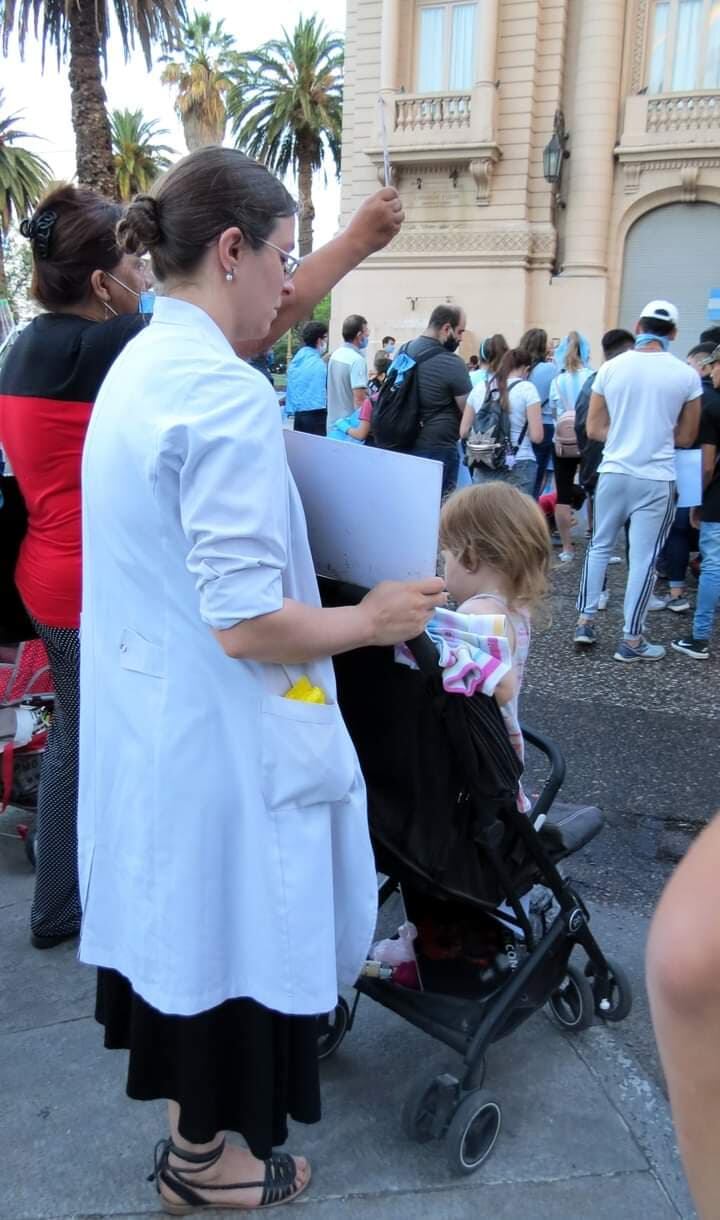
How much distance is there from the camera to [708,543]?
18.9 feet

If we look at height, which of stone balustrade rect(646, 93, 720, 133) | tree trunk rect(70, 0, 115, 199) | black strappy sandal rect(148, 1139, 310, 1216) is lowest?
black strappy sandal rect(148, 1139, 310, 1216)

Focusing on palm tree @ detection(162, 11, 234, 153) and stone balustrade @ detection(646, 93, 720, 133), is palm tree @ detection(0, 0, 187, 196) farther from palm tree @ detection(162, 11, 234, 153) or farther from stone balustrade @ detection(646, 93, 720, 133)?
palm tree @ detection(162, 11, 234, 153)

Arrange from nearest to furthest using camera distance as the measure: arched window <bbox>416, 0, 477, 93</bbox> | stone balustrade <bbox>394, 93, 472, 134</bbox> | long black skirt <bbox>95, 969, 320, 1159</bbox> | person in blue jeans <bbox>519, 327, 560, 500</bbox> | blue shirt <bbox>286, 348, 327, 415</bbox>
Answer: long black skirt <bbox>95, 969, 320, 1159</bbox>
person in blue jeans <bbox>519, 327, 560, 500</bbox>
blue shirt <bbox>286, 348, 327, 415</bbox>
stone balustrade <bbox>394, 93, 472, 134</bbox>
arched window <bbox>416, 0, 477, 93</bbox>

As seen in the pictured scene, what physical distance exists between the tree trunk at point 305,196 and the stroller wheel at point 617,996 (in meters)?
30.5

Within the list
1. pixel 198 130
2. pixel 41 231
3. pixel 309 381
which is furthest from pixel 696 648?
pixel 198 130

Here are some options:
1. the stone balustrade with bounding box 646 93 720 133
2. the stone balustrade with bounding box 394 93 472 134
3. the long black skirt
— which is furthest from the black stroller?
the stone balustrade with bounding box 394 93 472 134

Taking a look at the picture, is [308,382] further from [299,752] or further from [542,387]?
[299,752]

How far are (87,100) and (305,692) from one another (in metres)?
14.1

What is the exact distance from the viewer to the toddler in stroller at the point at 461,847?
187cm

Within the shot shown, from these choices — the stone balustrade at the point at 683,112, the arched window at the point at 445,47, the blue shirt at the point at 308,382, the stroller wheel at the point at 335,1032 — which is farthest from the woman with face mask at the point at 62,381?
the arched window at the point at 445,47

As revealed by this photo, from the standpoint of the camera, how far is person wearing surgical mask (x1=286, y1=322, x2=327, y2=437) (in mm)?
9742

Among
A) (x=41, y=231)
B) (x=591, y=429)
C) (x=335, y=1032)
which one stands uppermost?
(x=41, y=231)

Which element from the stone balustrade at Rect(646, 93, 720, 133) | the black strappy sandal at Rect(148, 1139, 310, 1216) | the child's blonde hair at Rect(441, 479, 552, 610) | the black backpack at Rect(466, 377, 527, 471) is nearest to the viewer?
the black strappy sandal at Rect(148, 1139, 310, 1216)

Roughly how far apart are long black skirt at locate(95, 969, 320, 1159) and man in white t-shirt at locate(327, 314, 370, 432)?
7.63 meters
